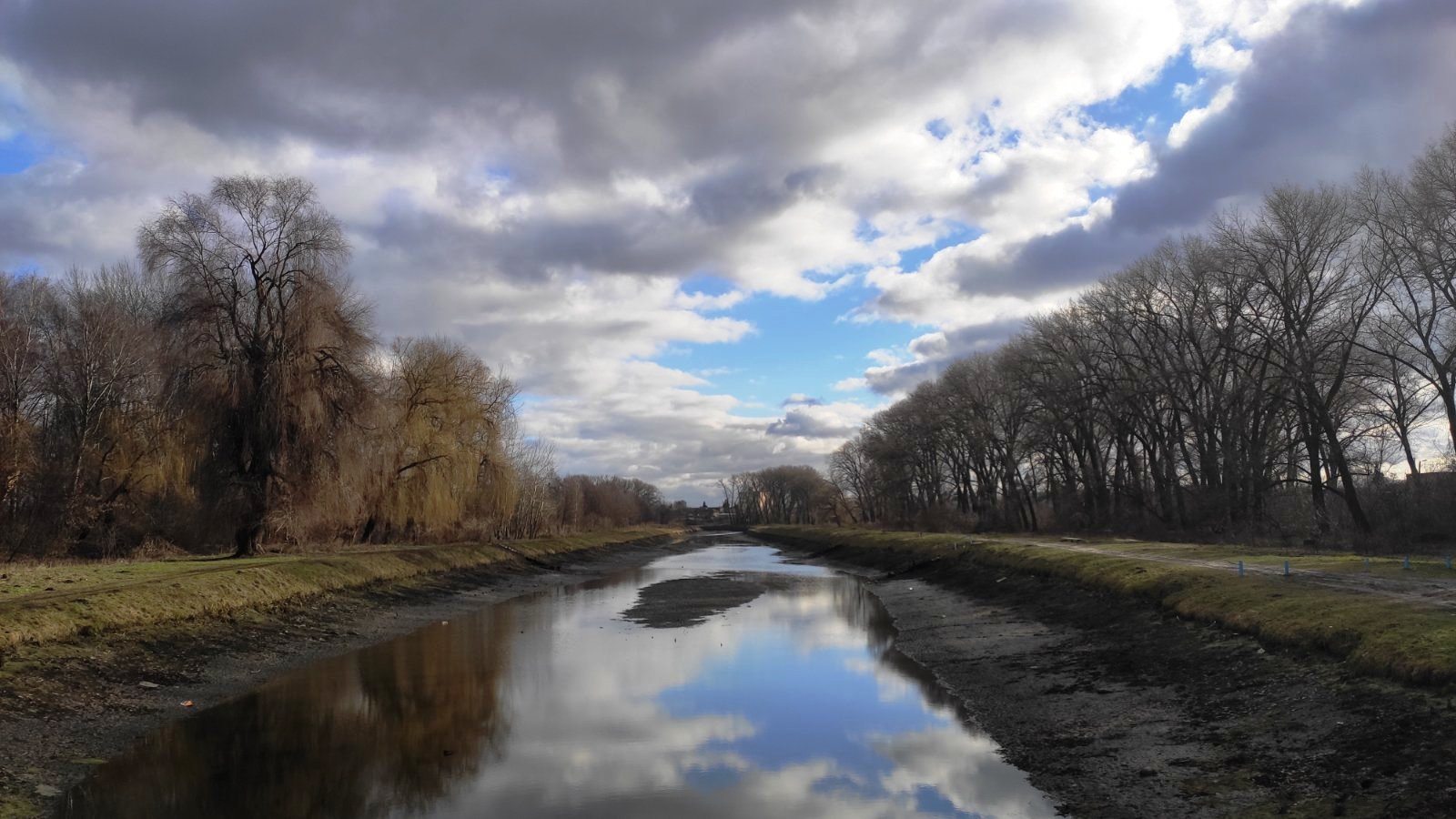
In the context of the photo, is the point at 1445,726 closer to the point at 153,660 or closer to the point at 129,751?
the point at 129,751

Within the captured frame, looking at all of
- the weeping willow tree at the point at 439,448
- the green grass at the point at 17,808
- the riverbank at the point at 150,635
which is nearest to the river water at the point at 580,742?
the green grass at the point at 17,808

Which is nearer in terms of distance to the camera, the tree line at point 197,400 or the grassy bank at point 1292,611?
the grassy bank at point 1292,611

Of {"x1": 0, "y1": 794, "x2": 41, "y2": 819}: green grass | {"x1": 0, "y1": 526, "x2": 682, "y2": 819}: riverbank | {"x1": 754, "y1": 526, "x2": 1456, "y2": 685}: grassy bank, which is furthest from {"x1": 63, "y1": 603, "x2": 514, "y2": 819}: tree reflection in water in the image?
{"x1": 754, "y1": 526, "x2": 1456, "y2": 685}: grassy bank

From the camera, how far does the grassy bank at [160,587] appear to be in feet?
51.2

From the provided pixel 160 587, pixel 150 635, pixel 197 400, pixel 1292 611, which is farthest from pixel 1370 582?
pixel 197 400

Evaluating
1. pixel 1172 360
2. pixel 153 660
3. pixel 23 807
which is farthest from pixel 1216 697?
pixel 1172 360

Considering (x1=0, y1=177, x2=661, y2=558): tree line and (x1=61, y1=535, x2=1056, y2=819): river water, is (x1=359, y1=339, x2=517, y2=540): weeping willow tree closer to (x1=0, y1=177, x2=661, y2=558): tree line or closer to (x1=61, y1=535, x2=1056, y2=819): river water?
(x1=0, y1=177, x2=661, y2=558): tree line

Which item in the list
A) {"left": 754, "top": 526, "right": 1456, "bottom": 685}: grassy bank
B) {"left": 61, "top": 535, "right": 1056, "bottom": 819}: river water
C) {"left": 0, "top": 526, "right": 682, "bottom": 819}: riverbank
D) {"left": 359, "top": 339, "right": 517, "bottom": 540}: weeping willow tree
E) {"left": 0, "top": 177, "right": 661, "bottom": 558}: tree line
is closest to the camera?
{"left": 61, "top": 535, "right": 1056, "bottom": 819}: river water

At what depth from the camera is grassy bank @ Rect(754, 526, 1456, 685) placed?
10391mm

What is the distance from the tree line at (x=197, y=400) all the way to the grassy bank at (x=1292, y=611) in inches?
1039

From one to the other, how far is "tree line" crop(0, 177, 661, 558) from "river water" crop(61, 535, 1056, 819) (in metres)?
10.9

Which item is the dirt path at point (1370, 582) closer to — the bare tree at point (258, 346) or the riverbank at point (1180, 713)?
the riverbank at point (1180, 713)

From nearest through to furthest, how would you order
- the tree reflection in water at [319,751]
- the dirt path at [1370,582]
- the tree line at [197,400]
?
the tree reflection in water at [319,751], the dirt path at [1370,582], the tree line at [197,400]

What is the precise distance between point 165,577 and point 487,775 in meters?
14.9
